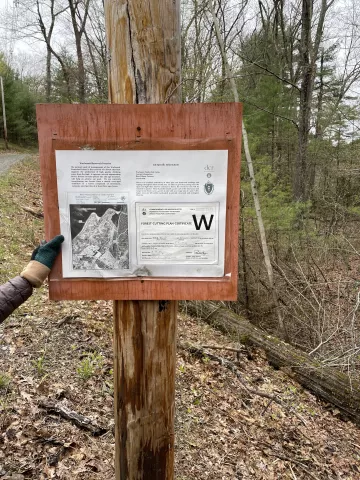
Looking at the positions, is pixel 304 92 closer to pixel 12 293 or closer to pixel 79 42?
pixel 12 293

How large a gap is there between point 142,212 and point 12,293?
0.71 m

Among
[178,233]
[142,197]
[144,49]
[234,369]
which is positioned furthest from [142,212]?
[234,369]

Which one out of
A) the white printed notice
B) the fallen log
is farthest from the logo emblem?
the fallen log

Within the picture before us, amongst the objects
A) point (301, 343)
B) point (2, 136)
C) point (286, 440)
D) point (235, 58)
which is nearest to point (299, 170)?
point (235, 58)

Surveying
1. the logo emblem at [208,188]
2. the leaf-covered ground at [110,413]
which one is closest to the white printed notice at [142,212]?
the logo emblem at [208,188]

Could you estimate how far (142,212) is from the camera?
4.79 ft

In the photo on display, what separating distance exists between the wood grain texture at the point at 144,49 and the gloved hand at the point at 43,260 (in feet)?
2.29

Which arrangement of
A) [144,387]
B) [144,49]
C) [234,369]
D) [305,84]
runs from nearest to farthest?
1. [144,49]
2. [144,387]
3. [234,369]
4. [305,84]

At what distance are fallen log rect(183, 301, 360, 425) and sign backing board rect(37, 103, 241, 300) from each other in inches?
147

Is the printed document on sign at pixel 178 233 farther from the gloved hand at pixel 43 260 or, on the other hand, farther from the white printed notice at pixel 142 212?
the gloved hand at pixel 43 260

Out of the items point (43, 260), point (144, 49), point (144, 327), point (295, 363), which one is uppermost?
point (144, 49)

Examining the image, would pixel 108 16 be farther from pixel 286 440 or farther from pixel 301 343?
pixel 301 343

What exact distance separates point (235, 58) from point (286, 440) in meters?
10.8

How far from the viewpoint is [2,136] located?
84.3 feet
